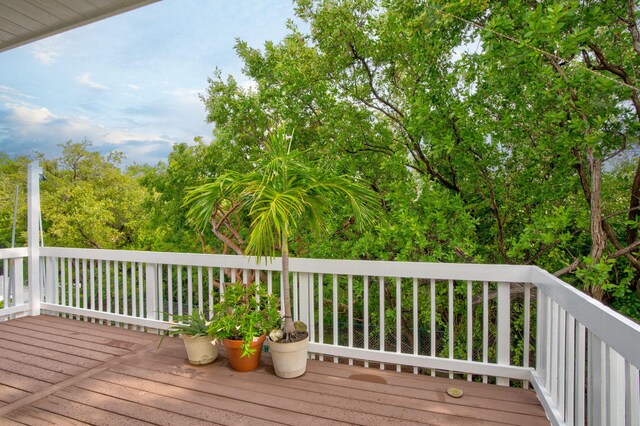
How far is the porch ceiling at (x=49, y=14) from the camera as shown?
2.88m

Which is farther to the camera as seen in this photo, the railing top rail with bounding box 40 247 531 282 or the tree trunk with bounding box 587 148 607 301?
the tree trunk with bounding box 587 148 607 301

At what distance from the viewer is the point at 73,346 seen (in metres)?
3.17

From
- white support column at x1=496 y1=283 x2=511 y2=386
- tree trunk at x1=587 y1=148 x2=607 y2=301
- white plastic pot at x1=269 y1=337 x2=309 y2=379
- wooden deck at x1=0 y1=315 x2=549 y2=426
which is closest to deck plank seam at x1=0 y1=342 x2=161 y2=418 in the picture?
wooden deck at x1=0 y1=315 x2=549 y2=426

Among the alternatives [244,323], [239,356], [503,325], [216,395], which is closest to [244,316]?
[244,323]

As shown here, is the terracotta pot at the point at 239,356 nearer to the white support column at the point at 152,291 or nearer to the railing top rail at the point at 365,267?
the railing top rail at the point at 365,267

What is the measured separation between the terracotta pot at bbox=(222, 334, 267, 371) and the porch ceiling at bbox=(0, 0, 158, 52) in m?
2.58

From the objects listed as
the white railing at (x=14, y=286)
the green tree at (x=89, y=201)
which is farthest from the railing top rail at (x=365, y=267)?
the green tree at (x=89, y=201)

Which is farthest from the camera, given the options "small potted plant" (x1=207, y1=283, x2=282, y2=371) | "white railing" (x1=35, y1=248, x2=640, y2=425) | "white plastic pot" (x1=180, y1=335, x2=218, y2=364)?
"white plastic pot" (x1=180, y1=335, x2=218, y2=364)

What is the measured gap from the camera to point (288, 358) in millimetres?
2492

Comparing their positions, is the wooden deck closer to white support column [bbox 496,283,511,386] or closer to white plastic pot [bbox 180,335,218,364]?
white plastic pot [bbox 180,335,218,364]

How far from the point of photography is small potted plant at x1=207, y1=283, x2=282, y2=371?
2.58m

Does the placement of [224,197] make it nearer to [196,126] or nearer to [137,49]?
[196,126]

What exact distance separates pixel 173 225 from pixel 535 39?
5.36 m

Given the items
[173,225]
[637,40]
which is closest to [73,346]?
[173,225]
